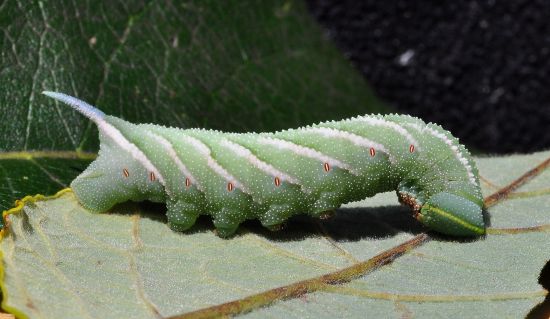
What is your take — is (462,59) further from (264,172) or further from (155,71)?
(264,172)

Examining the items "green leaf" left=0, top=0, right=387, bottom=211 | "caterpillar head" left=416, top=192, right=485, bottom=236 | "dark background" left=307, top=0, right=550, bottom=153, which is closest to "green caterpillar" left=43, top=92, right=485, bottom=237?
"caterpillar head" left=416, top=192, right=485, bottom=236

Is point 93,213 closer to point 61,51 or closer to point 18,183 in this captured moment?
point 18,183

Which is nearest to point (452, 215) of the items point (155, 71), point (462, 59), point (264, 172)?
point (264, 172)

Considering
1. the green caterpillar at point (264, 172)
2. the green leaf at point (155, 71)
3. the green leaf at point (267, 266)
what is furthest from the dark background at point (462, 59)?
the green caterpillar at point (264, 172)

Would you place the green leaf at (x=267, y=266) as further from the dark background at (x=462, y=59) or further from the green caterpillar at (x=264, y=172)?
the dark background at (x=462, y=59)

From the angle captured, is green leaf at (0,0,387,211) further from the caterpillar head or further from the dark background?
the caterpillar head

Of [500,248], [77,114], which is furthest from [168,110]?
[500,248]
